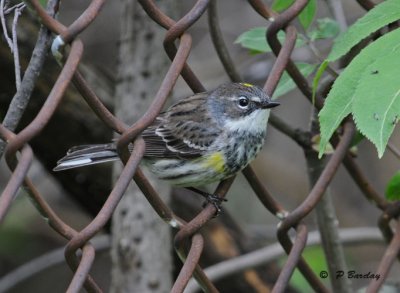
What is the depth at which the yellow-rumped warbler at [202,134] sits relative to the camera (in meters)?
3.44

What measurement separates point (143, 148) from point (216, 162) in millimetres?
1493

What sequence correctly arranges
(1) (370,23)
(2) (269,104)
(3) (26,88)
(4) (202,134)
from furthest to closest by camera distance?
(4) (202,134)
(2) (269,104)
(1) (370,23)
(3) (26,88)

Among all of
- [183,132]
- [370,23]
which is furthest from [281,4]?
[183,132]

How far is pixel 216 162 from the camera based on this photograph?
133 inches

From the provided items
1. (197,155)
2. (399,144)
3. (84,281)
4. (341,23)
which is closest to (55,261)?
(197,155)

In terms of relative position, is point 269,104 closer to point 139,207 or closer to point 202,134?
point 202,134

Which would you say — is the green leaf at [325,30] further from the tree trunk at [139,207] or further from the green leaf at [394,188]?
the tree trunk at [139,207]

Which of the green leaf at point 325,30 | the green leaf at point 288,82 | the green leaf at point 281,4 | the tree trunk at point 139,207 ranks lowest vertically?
the tree trunk at point 139,207

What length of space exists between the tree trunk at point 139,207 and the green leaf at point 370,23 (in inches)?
65.3

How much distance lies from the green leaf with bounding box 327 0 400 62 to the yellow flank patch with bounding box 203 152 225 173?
121 cm

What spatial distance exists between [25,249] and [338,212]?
9.81ft

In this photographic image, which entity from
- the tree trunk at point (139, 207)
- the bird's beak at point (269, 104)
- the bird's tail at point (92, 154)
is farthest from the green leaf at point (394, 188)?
the tree trunk at point (139, 207)

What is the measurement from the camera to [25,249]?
671 cm

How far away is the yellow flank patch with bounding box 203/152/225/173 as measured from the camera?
333cm
